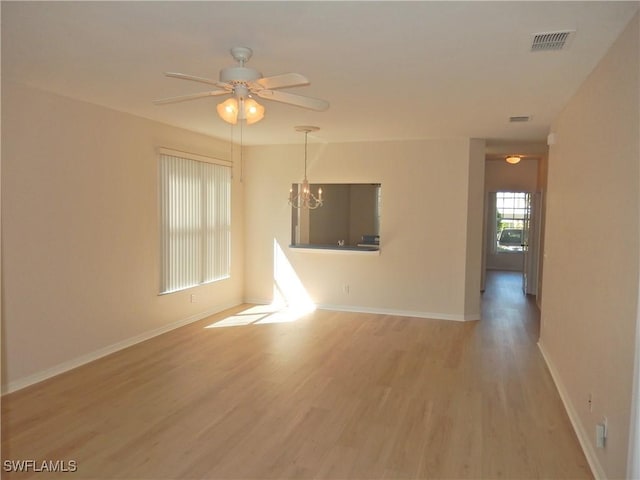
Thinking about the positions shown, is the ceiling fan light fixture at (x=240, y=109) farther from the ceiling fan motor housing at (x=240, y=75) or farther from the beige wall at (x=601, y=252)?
the beige wall at (x=601, y=252)

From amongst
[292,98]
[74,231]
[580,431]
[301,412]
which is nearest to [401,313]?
[301,412]

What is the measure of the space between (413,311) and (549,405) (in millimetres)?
2911

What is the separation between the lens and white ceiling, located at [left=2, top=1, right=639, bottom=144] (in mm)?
2248

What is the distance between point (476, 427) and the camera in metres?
3.19

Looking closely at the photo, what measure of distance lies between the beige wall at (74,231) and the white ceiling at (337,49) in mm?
323

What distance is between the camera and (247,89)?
2535 mm

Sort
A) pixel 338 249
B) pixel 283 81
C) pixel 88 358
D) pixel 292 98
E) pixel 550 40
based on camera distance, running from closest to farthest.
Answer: pixel 283 81 → pixel 550 40 → pixel 292 98 → pixel 88 358 → pixel 338 249

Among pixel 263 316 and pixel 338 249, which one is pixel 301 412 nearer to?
pixel 263 316

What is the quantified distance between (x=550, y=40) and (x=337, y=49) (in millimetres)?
1217

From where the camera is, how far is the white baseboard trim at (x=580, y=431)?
258cm

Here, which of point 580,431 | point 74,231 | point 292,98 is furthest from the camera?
point 74,231

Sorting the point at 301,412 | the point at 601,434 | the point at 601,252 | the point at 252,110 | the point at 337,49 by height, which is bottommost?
the point at 301,412

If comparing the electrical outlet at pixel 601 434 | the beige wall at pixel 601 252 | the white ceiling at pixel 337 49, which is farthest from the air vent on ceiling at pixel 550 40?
the electrical outlet at pixel 601 434

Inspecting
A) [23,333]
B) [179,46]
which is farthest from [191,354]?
[179,46]
